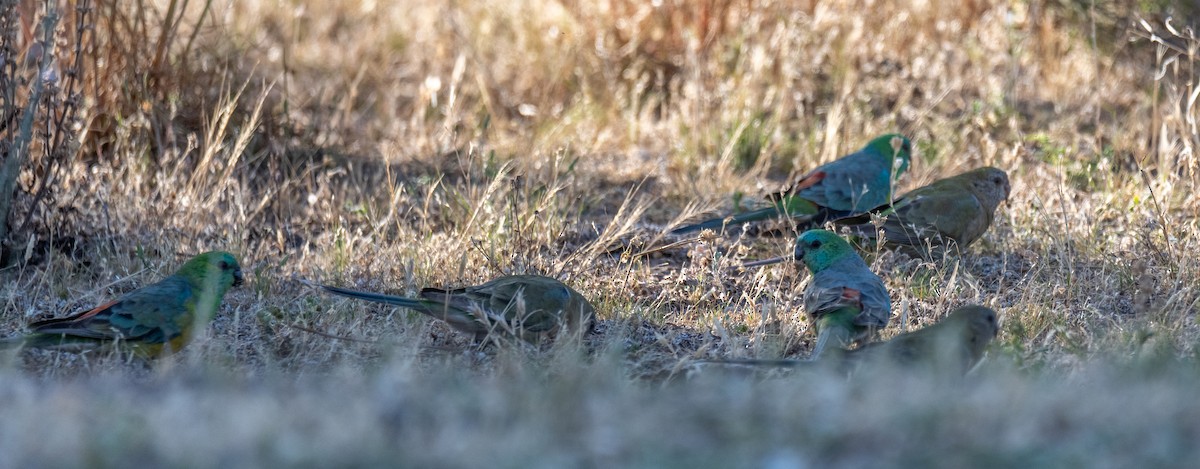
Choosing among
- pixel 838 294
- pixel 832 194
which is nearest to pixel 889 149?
pixel 832 194

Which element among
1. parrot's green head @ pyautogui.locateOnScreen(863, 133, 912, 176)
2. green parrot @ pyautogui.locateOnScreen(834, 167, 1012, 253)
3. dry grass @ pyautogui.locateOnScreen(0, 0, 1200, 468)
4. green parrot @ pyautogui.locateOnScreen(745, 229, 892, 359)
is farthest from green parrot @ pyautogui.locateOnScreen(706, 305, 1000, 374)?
parrot's green head @ pyautogui.locateOnScreen(863, 133, 912, 176)

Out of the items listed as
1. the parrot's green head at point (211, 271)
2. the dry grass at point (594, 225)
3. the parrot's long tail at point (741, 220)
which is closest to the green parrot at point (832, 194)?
the parrot's long tail at point (741, 220)

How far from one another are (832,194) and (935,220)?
66 centimetres

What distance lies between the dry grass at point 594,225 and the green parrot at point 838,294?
0.62 ft

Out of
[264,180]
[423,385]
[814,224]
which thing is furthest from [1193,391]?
[264,180]

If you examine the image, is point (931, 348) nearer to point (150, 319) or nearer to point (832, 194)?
point (832, 194)

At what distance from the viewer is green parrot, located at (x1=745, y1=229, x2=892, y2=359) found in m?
4.29

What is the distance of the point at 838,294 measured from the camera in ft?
14.3

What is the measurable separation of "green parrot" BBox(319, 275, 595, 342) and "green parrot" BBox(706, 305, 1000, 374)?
0.77 m

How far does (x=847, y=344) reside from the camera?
4.26 m

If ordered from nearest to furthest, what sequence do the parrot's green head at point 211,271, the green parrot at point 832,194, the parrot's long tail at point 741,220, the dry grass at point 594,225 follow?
the dry grass at point 594,225 → the parrot's green head at point 211,271 → the parrot's long tail at point 741,220 → the green parrot at point 832,194

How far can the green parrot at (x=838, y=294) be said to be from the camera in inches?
169

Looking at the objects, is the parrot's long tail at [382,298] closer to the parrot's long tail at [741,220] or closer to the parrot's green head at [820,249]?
the parrot's green head at [820,249]

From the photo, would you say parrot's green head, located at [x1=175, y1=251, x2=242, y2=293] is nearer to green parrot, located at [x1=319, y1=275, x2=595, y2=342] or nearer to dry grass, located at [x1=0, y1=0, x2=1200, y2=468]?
dry grass, located at [x1=0, y1=0, x2=1200, y2=468]
